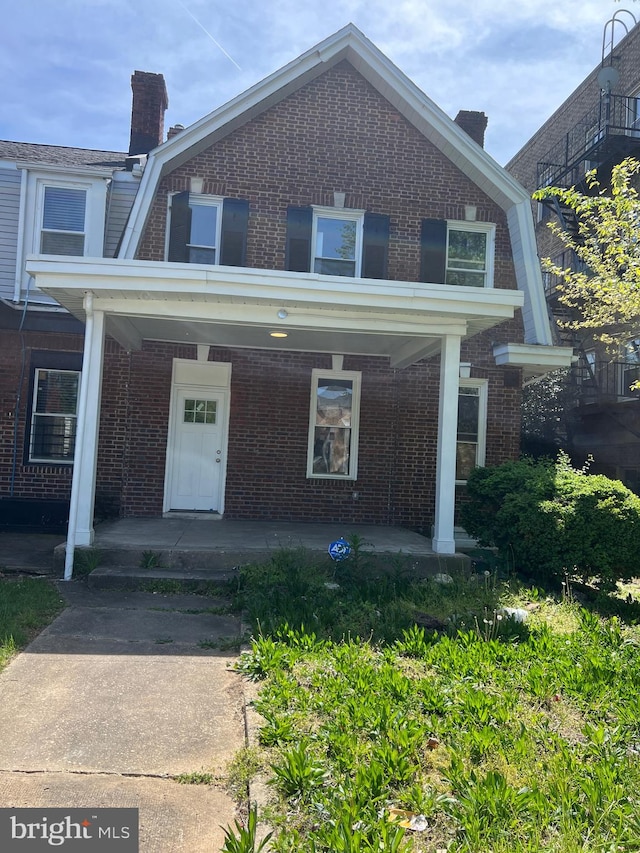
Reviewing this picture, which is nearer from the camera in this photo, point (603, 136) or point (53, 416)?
point (53, 416)

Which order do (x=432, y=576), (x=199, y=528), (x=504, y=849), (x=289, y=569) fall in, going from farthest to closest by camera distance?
(x=199, y=528) → (x=432, y=576) → (x=289, y=569) → (x=504, y=849)

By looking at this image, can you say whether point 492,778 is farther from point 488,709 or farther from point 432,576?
point 432,576

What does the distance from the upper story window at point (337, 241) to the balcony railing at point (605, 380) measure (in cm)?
807

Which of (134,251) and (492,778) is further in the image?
(134,251)

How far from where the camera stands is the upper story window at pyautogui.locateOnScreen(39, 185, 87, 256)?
10.7 metres

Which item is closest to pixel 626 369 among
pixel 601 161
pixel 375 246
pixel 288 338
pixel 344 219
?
pixel 601 161

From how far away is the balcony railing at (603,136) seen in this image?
605 inches

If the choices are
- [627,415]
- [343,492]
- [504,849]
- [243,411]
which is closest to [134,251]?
[243,411]

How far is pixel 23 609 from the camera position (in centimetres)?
562

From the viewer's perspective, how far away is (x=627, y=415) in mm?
15609

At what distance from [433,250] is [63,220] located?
6.19 meters

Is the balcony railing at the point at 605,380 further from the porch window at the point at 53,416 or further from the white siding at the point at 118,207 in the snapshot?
the porch window at the point at 53,416

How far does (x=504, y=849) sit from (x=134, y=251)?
9.06 metres

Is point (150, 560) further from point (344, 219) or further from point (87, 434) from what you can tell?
point (344, 219)
